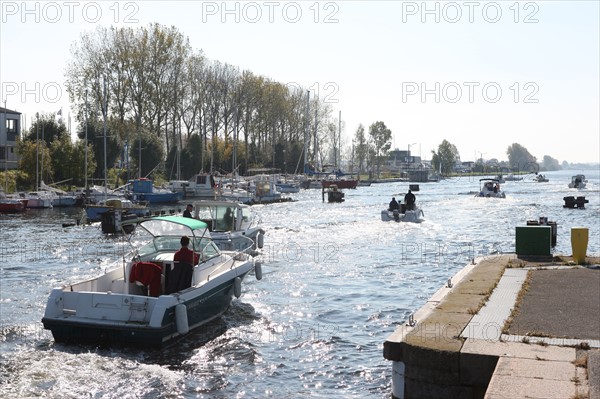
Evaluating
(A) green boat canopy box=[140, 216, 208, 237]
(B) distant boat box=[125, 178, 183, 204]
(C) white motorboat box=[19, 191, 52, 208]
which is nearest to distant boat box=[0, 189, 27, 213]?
(C) white motorboat box=[19, 191, 52, 208]

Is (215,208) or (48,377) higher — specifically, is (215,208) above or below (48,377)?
above

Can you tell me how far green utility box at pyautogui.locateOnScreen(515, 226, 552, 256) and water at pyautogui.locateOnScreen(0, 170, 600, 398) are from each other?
3139 millimetres

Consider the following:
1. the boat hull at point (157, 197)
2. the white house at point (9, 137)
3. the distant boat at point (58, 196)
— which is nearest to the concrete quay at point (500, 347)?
the distant boat at point (58, 196)

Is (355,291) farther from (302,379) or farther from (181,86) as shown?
(181,86)

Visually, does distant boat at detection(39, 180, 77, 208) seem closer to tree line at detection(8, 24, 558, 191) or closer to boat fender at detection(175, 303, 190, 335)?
tree line at detection(8, 24, 558, 191)

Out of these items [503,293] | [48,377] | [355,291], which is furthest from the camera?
[355,291]

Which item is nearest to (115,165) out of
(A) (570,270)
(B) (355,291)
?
(B) (355,291)

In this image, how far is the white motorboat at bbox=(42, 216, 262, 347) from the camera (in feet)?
48.8

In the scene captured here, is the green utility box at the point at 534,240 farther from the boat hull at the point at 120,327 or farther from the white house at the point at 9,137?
the white house at the point at 9,137

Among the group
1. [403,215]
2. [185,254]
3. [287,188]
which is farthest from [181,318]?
[287,188]

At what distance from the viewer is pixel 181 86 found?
9275cm

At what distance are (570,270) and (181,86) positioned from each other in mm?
78778

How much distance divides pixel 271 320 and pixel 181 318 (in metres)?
3.99

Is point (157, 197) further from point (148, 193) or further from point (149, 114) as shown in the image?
point (149, 114)
